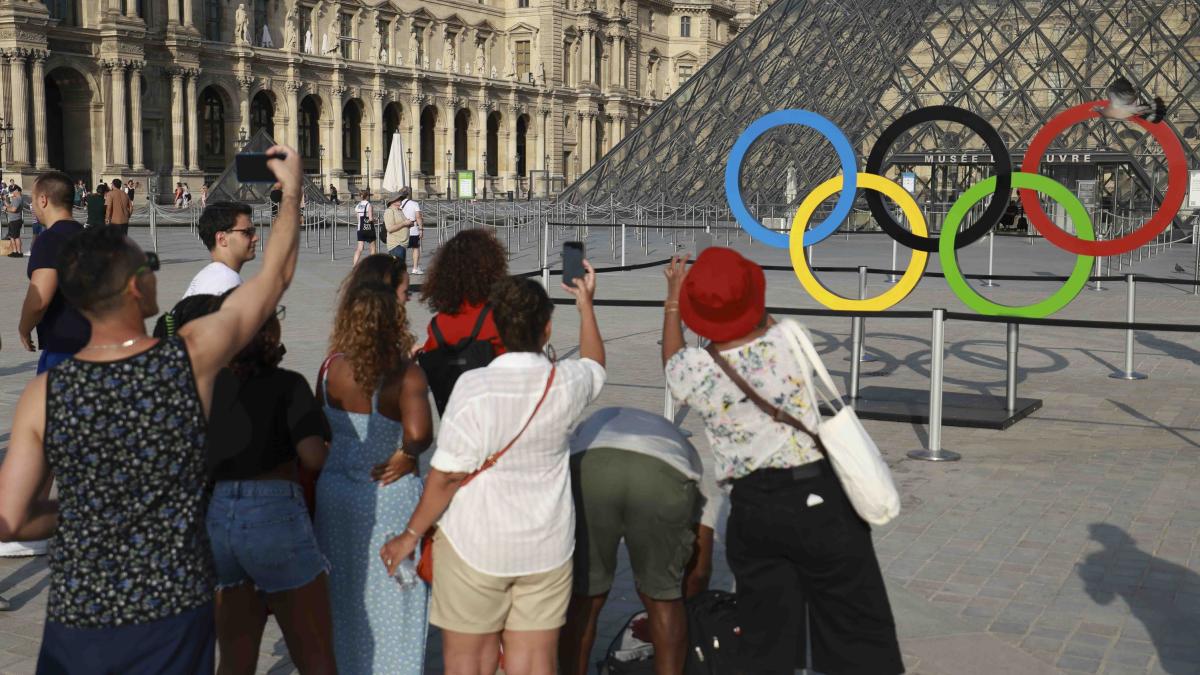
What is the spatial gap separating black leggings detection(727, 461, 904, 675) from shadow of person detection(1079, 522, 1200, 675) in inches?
66.5

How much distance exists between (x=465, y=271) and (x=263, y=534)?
5.36ft

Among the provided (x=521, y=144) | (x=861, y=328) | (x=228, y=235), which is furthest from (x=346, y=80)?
(x=228, y=235)

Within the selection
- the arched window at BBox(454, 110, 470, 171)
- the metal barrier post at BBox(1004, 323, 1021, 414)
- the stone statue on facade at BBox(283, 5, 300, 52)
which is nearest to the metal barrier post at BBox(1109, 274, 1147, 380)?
the metal barrier post at BBox(1004, 323, 1021, 414)

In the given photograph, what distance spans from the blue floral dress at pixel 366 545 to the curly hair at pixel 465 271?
3.83 ft

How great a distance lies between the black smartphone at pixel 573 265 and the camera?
179 inches

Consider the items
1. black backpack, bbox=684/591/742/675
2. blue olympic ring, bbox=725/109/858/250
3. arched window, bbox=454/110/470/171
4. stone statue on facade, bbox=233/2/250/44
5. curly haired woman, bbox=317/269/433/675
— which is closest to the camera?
curly haired woman, bbox=317/269/433/675

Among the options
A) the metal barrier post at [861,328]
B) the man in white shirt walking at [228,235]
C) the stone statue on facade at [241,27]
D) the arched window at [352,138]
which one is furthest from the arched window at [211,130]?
the man in white shirt walking at [228,235]

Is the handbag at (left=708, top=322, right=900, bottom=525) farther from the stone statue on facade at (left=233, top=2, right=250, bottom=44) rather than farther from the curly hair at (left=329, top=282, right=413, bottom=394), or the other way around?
the stone statue on facade at (left=233, top=2, right=250, bottom=44)

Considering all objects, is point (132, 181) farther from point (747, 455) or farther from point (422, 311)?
point (747, 455)

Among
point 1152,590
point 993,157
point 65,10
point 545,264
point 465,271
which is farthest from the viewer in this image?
point 65,10

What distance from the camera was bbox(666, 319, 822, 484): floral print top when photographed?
11.8 ft

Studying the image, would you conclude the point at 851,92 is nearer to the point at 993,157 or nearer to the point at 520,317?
the point at 993,157

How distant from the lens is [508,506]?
11.8 ft

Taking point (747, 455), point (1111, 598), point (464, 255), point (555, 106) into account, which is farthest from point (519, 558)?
point (555, 106)
